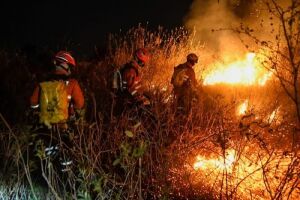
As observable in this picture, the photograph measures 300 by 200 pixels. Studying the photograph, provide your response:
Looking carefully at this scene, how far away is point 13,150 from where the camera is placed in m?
6.25

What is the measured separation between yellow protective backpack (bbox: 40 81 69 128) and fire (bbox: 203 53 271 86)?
19.6 feet

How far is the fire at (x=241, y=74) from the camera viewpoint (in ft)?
38.1

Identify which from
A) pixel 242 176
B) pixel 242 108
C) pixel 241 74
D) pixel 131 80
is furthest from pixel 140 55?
pixel 241 74

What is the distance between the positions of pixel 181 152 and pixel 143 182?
859 mm

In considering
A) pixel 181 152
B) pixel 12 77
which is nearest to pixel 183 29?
pixel 12 77

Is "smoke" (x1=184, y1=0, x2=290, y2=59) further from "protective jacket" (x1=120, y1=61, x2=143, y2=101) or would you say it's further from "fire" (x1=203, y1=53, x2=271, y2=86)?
"protective jacket" (x1=120, y1=61, x2=143, y2=101)

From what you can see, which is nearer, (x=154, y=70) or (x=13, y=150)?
(x=13, y=150)

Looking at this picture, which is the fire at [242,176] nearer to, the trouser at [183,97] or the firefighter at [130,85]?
the firefighter at [130,85]

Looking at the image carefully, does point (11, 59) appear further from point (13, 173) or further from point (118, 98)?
point (13, 173)

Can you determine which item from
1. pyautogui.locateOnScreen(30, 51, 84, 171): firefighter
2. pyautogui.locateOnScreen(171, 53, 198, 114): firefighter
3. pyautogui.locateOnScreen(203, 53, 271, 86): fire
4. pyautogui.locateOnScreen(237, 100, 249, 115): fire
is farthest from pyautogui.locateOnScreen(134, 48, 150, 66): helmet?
pyautogui.locateOnScreen(203, 53, 271, 86): fire

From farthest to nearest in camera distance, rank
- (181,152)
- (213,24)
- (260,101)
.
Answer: (213,24) → (260,101) → (181,152)

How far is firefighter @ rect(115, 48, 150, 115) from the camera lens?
8.18 metres

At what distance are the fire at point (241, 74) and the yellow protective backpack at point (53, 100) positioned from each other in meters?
5.98

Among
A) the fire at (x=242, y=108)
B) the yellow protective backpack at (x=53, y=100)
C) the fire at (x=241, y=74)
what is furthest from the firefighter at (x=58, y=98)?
the fire at (x=241, y=74)
